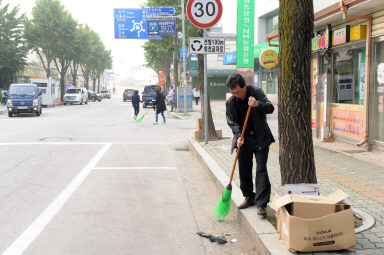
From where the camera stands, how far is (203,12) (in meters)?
10.4

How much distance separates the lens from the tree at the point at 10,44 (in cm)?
4366

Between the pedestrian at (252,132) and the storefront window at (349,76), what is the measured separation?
6508 millimetres

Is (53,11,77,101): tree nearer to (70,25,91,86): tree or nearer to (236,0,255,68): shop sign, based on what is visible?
(70,25,91,86): tree

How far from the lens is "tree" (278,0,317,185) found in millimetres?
4457

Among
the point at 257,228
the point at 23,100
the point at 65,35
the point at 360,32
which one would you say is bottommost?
the point at 257,228

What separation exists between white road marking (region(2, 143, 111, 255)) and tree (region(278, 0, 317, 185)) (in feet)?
8.86

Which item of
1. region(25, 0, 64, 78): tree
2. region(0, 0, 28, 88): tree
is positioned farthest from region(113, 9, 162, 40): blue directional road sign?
region(25, 0, 64, 78): tree

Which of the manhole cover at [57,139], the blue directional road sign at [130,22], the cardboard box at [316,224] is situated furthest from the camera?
the blue directional road sign at [130,22]

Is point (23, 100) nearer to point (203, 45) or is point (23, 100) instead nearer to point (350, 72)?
point (203, 45)

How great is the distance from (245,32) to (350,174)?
20.3m

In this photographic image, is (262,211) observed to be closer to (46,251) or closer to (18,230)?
(46,251)

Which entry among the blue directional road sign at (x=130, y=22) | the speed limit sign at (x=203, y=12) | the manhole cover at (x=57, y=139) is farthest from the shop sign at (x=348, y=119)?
the blue directional road sign at (x=130, y=22)

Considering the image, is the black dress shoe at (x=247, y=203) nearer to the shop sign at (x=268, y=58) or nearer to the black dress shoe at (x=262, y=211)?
the black dress shoe at (x=262, y=211)

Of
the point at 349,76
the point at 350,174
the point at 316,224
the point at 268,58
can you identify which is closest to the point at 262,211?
the point at 316,224
